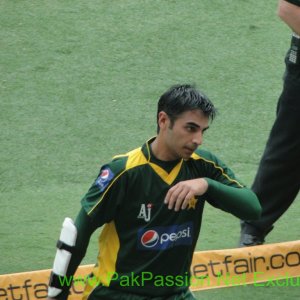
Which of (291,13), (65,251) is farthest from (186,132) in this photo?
(291,13)

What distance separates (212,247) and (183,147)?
2.21m

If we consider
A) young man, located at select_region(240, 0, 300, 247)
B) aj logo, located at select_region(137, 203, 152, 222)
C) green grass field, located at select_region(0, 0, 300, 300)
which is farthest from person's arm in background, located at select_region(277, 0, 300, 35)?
aj logo, located at select_region(137, 203, 152, 222)

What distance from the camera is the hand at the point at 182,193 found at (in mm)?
3889

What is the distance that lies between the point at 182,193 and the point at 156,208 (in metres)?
0.32

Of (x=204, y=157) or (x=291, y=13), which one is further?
(x=291, y=13)

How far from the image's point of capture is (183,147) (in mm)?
4109

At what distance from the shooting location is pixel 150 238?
4199mm

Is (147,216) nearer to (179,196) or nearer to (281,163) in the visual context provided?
(179,196)

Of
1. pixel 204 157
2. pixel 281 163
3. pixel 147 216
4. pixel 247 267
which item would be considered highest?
pixel 204 157

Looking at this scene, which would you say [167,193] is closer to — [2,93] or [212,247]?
[212,247]

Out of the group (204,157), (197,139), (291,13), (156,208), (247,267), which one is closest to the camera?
(197,139)

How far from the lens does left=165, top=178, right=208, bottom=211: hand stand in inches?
153

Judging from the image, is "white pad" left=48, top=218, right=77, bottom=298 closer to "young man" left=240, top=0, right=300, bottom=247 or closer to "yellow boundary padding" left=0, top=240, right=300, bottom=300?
"yellow boundary padding" left=0, top=240, right=300, bottom=300

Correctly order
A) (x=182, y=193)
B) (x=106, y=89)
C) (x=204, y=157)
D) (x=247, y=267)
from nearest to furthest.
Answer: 1. (x=182, y=193)
2. (x=204, y=157)
3. (x=247, y=267)
4. (x=106, y=89)
